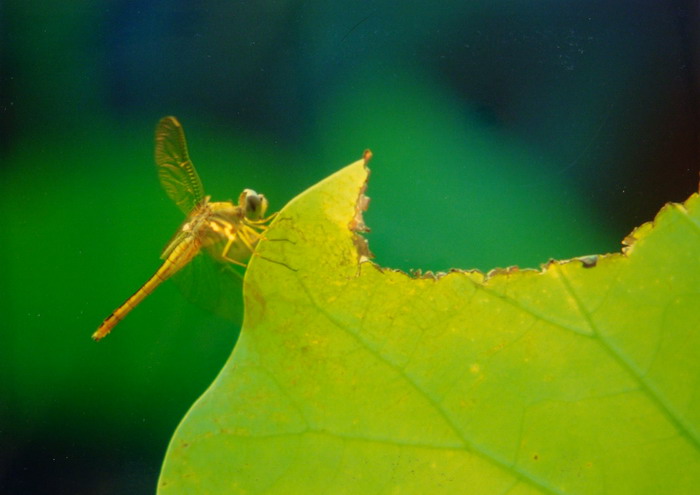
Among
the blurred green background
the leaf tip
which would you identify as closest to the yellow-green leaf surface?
the leaf tip

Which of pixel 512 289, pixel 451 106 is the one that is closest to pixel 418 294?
pixel 512 289

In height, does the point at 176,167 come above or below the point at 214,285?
above

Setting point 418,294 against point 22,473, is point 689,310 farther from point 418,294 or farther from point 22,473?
point 22,473

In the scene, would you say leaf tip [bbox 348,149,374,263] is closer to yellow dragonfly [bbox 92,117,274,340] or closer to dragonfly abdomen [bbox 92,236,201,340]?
yellow dragonfly [bbox 92,117,274,340]

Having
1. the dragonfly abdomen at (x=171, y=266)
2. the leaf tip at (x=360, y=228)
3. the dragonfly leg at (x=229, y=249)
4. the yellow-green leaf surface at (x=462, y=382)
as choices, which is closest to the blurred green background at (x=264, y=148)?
the dragonfly abdomen at (x=171, y=266)

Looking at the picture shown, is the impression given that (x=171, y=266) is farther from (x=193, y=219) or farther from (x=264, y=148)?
(x=264, y=148)

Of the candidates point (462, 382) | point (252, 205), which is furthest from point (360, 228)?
point (252, 205)
